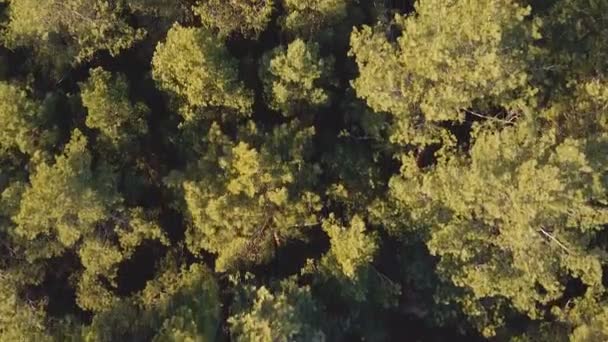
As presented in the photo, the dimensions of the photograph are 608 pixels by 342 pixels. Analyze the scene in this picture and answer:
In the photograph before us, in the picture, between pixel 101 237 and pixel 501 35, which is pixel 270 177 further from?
pixel 501 35

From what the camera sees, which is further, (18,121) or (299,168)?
(299,168)

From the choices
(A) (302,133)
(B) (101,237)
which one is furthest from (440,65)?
(B) (101,237)

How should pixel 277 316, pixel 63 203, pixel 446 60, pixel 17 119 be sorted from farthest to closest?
pixel 17 119 < pixel 277 316 < pixel 63 203 < pixel 446 60

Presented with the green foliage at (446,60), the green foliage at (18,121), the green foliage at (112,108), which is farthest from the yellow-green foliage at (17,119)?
the green foliage at (446,60)

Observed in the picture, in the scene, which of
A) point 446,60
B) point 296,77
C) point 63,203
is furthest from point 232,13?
point 63,203

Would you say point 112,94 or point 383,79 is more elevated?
point 112,94

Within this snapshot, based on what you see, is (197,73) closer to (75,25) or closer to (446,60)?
(75,25)

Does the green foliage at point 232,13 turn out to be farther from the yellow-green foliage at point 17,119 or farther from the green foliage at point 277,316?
the green foliage at point 277,316
